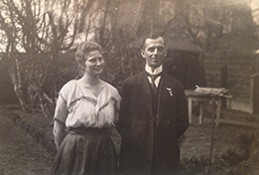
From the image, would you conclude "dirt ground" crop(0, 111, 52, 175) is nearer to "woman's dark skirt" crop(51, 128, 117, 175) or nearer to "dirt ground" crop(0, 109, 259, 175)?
"dirt ground" crop(0, 109, 259, 175)

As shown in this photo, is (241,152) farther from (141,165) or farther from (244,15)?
(244,15)

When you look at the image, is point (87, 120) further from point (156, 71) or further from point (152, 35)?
point (152, 35)

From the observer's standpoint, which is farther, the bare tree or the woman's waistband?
the bare tree

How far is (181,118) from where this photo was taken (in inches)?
79.4

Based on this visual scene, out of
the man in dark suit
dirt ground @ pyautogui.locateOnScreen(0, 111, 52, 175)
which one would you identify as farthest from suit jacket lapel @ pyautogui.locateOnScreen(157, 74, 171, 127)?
dirt ground @ pyautogui.locateOnScreen(0, 111, 52, 175)

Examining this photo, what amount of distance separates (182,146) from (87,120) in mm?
451

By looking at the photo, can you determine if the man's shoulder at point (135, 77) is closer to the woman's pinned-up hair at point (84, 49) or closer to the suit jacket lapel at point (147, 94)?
the suit jacket lapel at point (147, 94)

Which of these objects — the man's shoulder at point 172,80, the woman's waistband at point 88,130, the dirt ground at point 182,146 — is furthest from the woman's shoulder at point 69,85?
the man's shoulder at point 172,80

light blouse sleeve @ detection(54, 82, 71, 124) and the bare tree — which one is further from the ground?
the bare tree

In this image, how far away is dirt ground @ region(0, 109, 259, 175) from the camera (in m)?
2.03

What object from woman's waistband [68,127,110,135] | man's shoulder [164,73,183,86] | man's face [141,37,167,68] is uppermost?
man's face [141,37,167,68]

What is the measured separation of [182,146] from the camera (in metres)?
2.03

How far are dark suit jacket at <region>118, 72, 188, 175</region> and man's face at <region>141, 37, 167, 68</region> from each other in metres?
0.06

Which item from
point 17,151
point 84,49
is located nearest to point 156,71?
point 84,49
